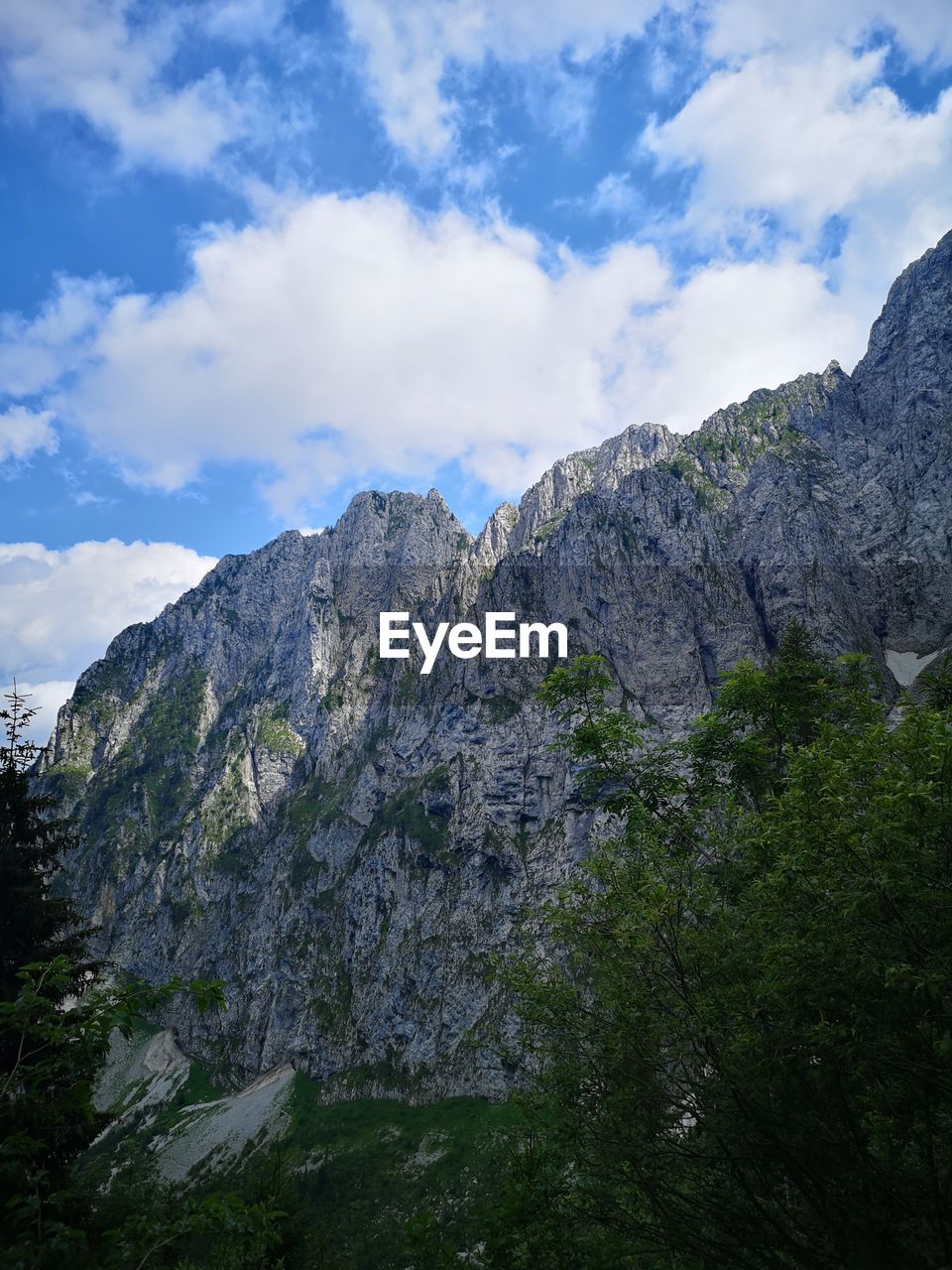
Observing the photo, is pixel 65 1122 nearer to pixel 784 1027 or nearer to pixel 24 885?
pixel 784 1027

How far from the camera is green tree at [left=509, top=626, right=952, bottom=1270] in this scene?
7.69 metres

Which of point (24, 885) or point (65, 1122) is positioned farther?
point (24, 885)

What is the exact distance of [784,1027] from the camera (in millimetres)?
8602

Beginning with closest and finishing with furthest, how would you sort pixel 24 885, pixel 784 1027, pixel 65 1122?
pixel 65 1122 < pixel 784 1027 < pixel 24 885

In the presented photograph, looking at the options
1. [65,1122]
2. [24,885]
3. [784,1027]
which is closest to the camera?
[65,1122]

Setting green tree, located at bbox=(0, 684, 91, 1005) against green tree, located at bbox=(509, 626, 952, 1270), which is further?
green tree, located at bbox=(0, 684, 91, 1005)

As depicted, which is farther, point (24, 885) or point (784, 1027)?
point (24, 885)

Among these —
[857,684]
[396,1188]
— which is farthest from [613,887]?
[396,1188]

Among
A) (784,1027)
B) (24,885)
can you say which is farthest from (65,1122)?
(24,885)

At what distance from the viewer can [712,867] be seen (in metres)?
13.7

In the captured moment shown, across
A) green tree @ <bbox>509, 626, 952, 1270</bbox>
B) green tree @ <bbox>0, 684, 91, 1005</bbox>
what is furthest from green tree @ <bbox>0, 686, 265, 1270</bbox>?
green tree @ <bbox>0, 684, 91, 1005</bbox>

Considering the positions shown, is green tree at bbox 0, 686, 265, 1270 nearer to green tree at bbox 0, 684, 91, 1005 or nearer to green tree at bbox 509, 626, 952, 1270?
green tree at bbox 509, 626, 952, 1270

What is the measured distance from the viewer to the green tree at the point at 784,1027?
769cm

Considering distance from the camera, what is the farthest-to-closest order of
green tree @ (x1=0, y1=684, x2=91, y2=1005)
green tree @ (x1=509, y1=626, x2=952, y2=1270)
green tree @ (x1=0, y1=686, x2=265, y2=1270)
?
green tree @ (x1=0, y1=684, x2=91, y2=1005)
green tree @ (x1=509, y1=626, x2=952, y2=1270)
green tree @ (x1=0, y1=686, x2=265, y2=1270)
